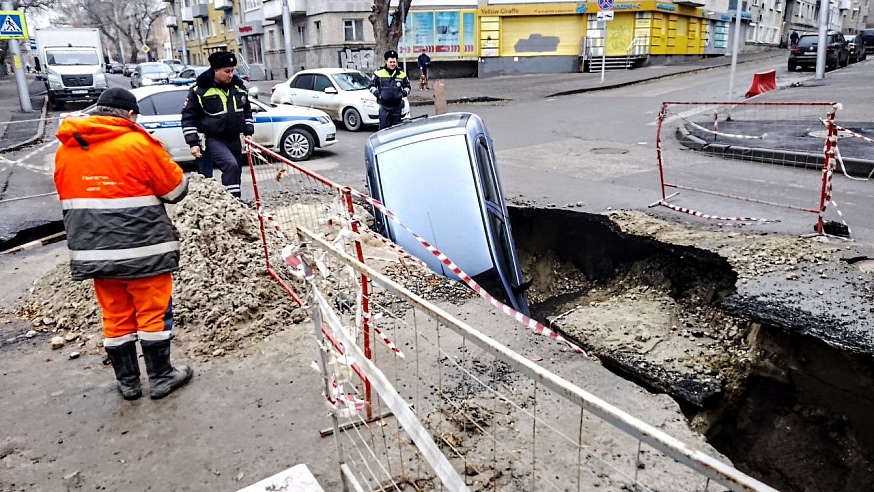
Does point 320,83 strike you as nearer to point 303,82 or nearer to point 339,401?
point 303,82

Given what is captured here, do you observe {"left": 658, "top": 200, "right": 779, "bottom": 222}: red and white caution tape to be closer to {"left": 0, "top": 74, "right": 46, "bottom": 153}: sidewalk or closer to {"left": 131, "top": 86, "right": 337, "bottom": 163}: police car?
{"left": 131, "top": 86, "right": 337, "bottom": 163}: police car

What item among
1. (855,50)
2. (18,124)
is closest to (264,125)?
(18,124)

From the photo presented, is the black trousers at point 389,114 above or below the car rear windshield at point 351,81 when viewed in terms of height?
below

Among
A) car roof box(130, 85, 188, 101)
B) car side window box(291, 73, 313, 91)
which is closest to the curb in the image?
car roof box(130, 85, 188, 101)

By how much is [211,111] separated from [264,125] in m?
5.51

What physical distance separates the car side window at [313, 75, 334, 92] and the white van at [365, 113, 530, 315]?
34.4 ft

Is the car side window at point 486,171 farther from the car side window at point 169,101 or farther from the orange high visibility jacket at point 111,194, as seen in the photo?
the car side window at point 169,101

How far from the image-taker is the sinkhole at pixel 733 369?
12.9 feet

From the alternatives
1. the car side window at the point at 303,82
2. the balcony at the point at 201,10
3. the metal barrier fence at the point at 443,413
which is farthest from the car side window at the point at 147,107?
the balcony at the point at 201,10

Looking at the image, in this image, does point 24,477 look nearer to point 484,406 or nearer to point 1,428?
point 1,428

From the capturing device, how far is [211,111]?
6.27m

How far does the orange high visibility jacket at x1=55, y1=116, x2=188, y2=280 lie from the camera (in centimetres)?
324

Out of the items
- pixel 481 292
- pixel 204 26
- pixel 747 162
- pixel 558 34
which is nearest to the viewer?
pixel 481 292

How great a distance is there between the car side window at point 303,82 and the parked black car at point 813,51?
71.4 ft
